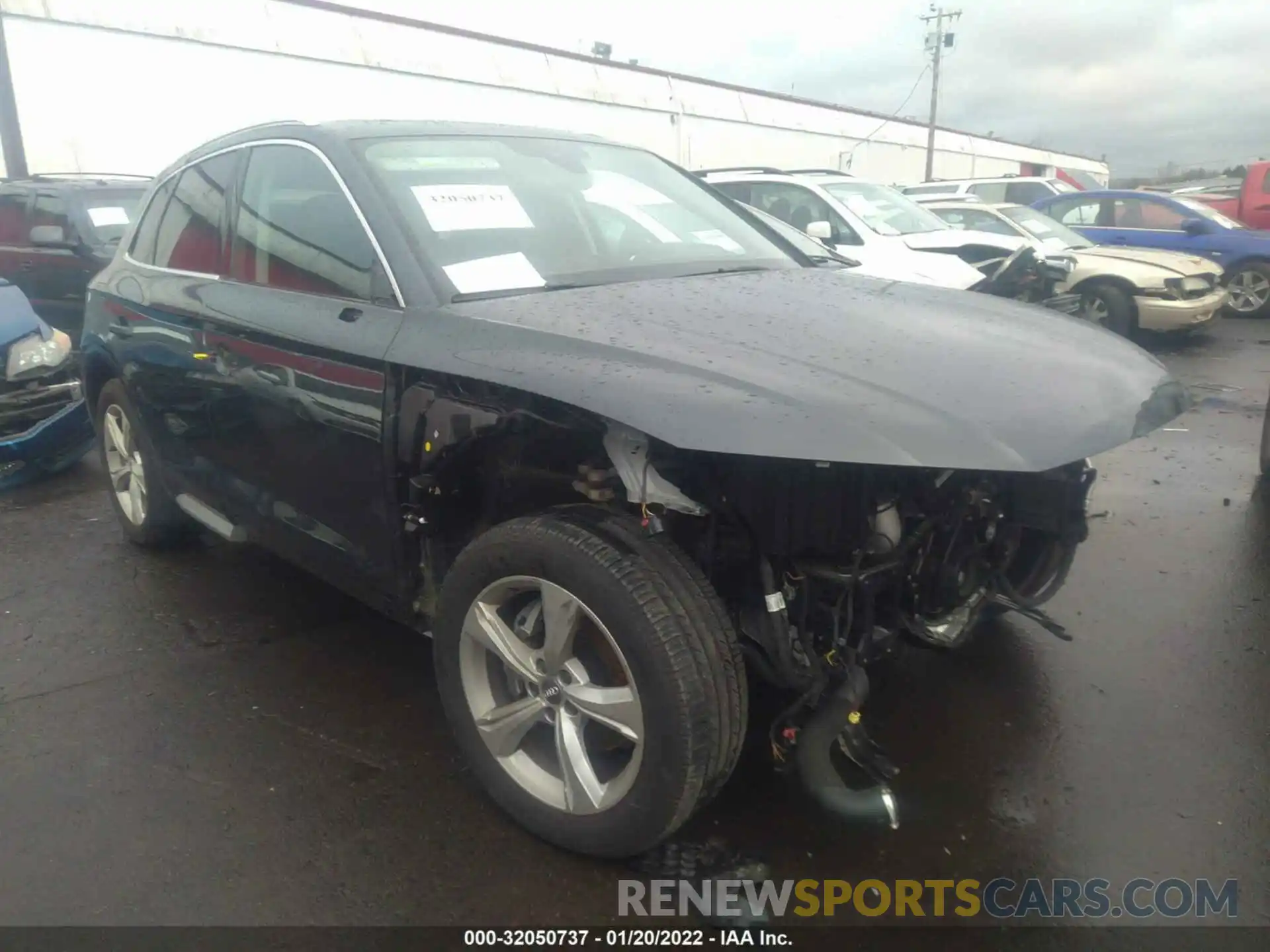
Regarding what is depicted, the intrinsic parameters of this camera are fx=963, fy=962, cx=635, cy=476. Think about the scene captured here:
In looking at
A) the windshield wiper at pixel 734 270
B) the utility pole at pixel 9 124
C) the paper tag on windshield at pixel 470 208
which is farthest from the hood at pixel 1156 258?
the utility pole at pixel 9 124

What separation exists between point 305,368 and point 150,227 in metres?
1.86

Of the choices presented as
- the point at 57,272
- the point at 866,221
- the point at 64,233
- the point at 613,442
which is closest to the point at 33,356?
the point at 64,233

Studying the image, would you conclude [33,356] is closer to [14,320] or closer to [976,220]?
[14,320]

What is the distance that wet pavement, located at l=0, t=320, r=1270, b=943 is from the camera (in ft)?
7.74

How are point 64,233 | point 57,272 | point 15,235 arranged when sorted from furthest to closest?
point 15,235
point 57,272
point 64,233

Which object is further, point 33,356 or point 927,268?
point 927,268

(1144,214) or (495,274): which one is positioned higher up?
(495,274)

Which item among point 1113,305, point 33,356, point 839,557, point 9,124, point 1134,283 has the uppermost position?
point 9,124

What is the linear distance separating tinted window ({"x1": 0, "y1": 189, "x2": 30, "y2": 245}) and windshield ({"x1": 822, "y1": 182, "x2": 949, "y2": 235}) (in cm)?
720

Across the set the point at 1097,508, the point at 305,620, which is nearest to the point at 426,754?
the point at 305,620

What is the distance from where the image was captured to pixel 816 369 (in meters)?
2.13

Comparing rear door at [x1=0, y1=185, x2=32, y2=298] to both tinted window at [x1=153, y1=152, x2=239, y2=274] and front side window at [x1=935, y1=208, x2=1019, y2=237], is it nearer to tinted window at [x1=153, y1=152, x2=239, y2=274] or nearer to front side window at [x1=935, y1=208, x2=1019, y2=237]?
tinted window at [x1=153, y1=152, x2=239, y2=274]

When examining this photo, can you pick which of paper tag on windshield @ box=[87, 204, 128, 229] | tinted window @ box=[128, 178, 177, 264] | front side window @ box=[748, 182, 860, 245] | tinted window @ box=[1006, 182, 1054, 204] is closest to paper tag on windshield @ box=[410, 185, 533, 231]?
tinted window @ box=[128, 178, 177, 264]

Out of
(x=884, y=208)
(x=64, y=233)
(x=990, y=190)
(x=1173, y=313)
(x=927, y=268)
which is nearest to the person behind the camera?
(x=927, y=268)
